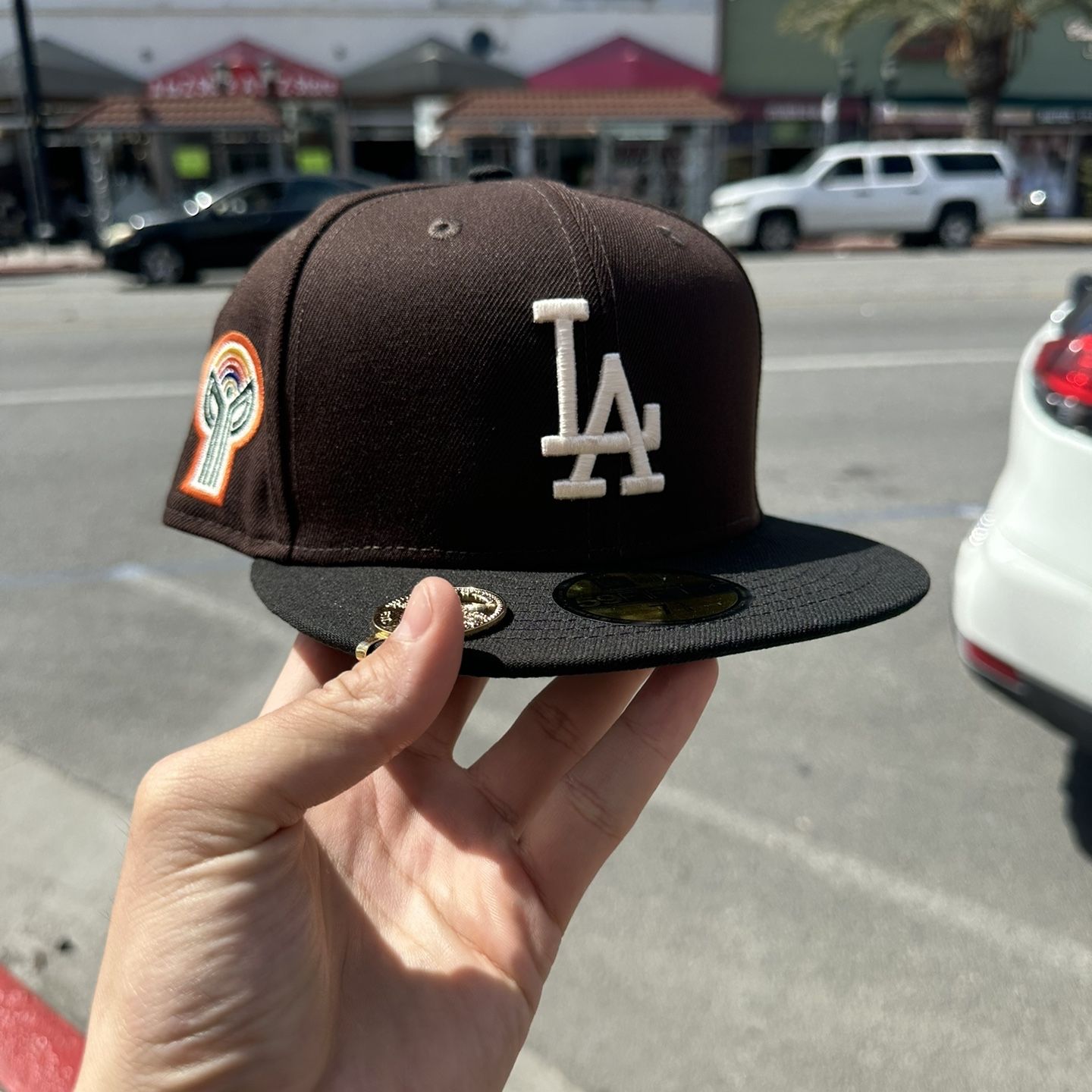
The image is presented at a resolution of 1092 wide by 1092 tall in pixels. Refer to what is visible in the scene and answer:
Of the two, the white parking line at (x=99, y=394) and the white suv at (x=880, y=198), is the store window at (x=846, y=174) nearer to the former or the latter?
the white suv at (x=880, y=198)

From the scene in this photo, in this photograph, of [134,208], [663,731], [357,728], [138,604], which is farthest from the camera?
[134,208]

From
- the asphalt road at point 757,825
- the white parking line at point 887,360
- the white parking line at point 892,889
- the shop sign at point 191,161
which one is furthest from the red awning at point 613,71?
the white parking line at point 892,889

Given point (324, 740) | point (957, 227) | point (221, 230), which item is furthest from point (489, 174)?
point (957, 227)

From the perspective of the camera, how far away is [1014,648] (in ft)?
9.33

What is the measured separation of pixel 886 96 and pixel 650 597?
2925 centimetres

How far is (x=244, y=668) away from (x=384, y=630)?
8.20 feet

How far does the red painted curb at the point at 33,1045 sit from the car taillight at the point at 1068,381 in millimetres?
2756

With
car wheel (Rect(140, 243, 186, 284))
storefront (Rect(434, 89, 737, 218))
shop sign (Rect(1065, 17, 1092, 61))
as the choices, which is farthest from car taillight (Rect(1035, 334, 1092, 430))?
shop sign (Rect(1065, 17, 1092, 61))

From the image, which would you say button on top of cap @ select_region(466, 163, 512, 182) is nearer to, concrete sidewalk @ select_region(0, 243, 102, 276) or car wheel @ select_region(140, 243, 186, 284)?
car wheel @ select_region(140, 243, 186, 284)

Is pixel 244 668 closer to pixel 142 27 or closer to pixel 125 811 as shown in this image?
pixel 125 811

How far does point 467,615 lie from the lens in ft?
4.91

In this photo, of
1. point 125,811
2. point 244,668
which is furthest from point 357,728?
point 244,668

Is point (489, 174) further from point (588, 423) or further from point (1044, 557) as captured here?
point (1044, 557)

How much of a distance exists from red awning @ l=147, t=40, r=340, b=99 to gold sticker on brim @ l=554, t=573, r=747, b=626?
24.5 meters
